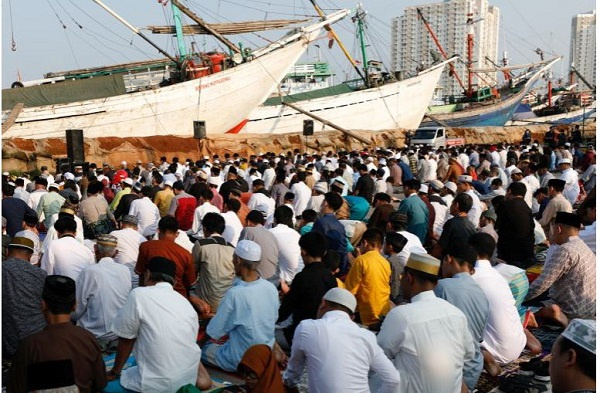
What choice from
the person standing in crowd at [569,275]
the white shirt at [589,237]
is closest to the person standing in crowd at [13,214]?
the person standing in crowd at [569,275]

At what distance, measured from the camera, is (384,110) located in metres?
42.2

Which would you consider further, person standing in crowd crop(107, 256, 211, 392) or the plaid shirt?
the plaid shirt

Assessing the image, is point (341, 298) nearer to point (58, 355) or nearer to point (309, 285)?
point (309, 285)

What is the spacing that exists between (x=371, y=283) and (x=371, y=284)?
0.04 ft

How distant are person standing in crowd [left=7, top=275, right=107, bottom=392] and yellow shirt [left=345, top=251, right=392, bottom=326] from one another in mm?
2985

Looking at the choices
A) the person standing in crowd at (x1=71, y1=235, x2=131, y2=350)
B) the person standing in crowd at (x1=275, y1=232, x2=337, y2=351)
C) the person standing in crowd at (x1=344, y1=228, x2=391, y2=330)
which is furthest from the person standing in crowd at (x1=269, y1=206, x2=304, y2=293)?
the person standing in crowd at (x1=71, y1=235, x2=131, y2=350)

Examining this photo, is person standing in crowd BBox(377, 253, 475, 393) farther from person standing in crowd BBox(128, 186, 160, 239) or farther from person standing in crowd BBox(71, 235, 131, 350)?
person standing in crowd BBox(128, 186, 160, 239)

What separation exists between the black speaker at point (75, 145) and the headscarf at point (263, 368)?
57.5 feet

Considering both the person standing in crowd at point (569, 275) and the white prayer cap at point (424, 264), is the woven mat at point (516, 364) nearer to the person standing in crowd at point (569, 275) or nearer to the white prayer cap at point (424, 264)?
the person standing in crowd at point (569, 275)

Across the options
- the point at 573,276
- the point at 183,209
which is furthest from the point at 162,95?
the point at 573,276

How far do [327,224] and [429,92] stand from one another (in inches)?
1496

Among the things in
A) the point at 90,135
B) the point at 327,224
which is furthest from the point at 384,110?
the point at 327,224

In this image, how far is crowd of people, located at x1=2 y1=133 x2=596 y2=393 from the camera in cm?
436

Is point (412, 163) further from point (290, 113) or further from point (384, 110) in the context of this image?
point (384, 110)
